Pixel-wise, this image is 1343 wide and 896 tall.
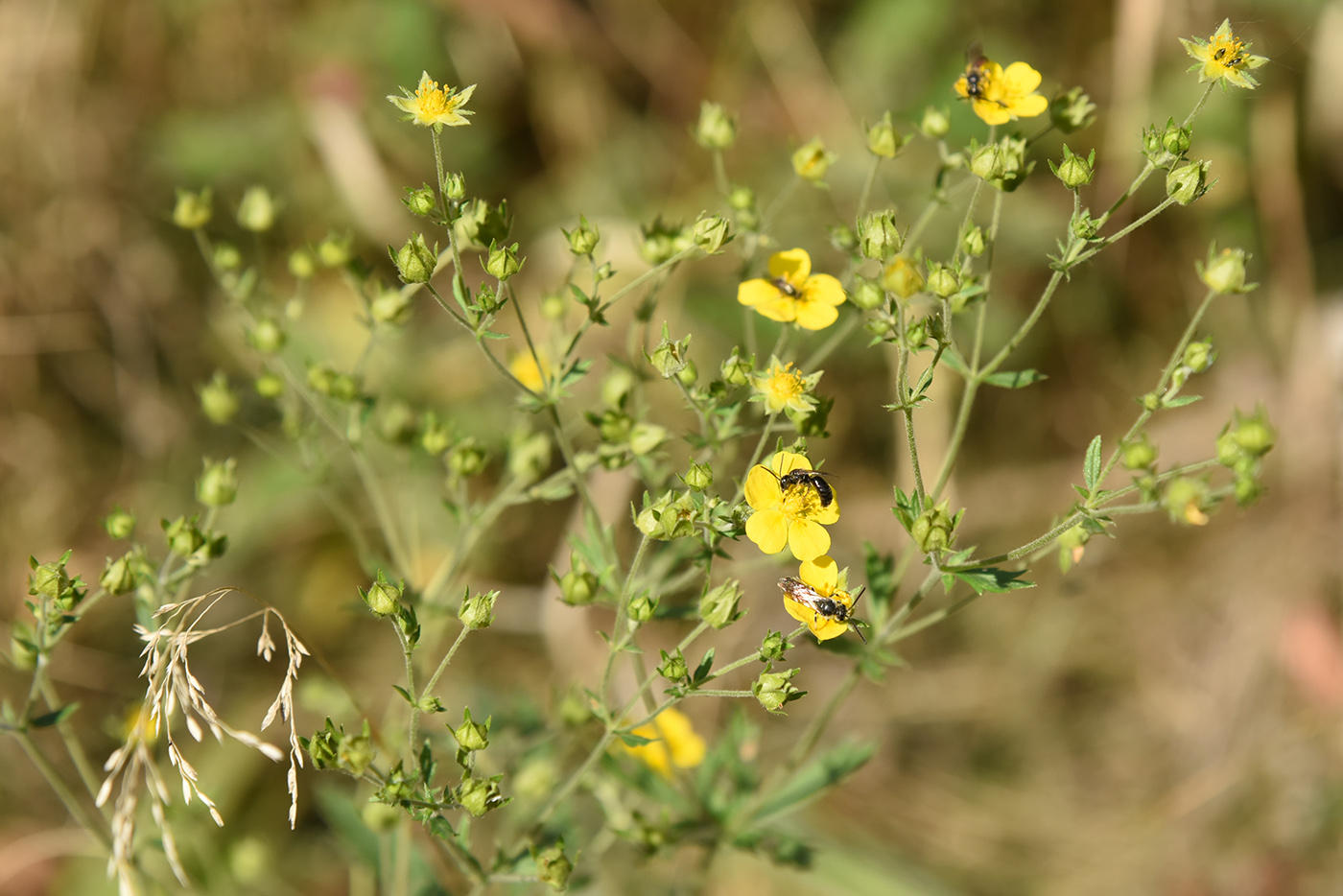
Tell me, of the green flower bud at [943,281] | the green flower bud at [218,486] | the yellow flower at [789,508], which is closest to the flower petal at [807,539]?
the yellow flower at [789,508]

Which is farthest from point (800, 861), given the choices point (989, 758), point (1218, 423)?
point (1218, 423)

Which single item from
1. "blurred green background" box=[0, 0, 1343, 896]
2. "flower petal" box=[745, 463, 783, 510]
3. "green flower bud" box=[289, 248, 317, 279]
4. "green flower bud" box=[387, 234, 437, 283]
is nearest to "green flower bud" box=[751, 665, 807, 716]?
"flower petal" box=[745, 463, 783, 510]

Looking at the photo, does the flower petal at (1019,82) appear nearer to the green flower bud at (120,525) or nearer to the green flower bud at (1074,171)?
the green flower bud at (1074,171)

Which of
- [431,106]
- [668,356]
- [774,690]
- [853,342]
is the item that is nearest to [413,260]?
[431,106]

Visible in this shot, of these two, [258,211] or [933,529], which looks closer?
[933,529]

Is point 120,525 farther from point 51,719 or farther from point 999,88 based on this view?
point 999,88

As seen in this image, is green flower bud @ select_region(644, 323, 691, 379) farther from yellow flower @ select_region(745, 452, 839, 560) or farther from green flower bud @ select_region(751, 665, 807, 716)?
green flower bud @ select_region(751, 665, 807, 716)
